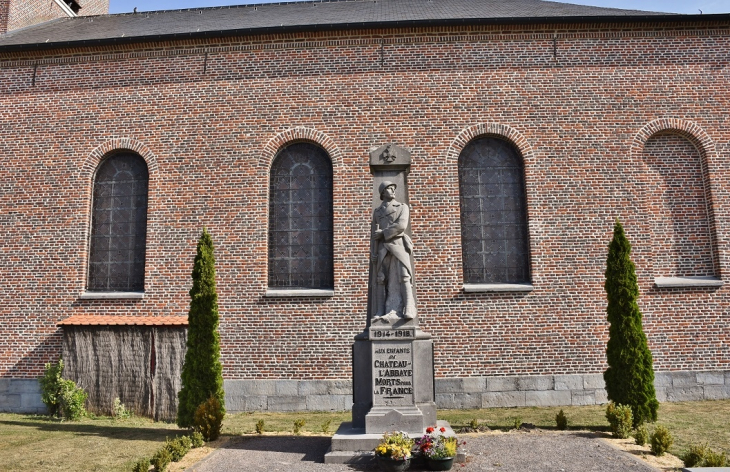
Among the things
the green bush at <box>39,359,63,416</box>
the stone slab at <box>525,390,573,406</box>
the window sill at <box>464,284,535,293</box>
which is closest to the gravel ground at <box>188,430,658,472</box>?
the stone slab at <box>525,390,573,406</box>

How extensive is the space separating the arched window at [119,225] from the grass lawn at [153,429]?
9.72 feet

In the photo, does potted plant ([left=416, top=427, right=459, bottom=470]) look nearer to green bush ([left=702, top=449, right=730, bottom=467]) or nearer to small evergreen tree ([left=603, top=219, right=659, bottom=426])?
green bush ([left=702, top=449, right=730, bottom=467])

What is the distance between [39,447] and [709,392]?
11.9 m

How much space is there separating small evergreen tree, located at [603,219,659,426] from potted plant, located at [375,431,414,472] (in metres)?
4.24

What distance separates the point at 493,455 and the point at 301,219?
6489mm

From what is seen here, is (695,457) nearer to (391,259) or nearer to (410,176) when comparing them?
(391,259)

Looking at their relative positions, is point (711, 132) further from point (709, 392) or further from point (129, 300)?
point (129, 300)

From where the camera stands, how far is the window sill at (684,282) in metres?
10.6

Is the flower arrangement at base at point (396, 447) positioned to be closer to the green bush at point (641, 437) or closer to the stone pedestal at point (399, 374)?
the stone pedestal at point (399, 374)

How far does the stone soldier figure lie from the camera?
710cm

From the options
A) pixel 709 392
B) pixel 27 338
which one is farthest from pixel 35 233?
pixel 709 392

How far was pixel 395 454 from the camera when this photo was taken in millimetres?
5781

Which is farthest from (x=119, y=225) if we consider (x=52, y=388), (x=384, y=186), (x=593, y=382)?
(x=593, y=382)

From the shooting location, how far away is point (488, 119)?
11.4 meters
